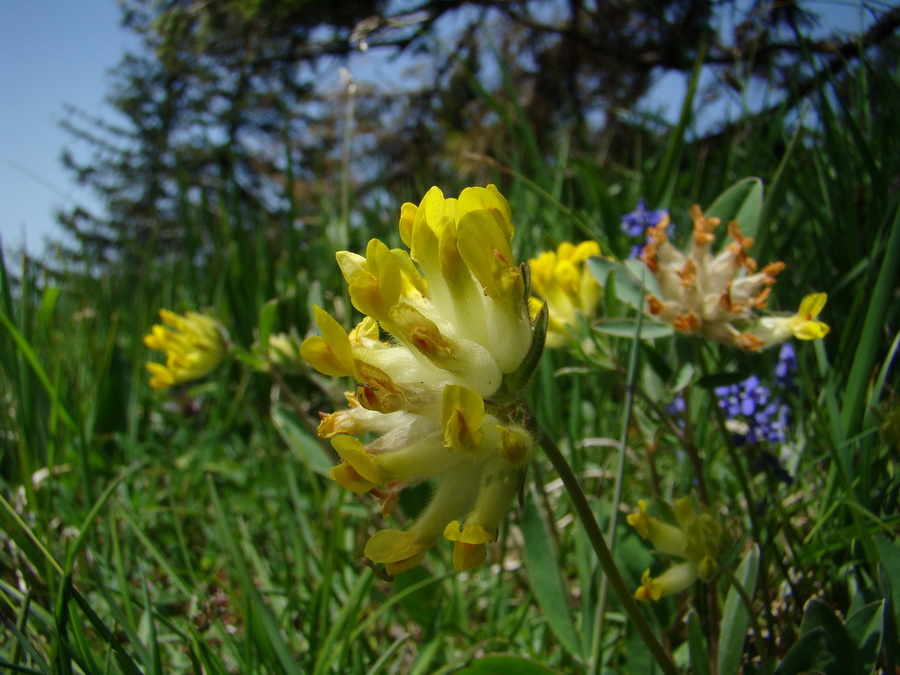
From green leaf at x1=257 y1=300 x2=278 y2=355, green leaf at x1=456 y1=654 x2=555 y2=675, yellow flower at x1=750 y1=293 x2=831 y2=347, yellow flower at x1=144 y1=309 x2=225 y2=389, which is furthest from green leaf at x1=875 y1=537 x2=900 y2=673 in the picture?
yellow flower at x1=144 y1=309 x2=225 y2=389

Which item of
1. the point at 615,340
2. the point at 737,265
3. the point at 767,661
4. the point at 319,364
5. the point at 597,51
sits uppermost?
the point at 597,51

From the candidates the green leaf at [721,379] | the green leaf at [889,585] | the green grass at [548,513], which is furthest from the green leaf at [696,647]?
the green leaf at [721,379]

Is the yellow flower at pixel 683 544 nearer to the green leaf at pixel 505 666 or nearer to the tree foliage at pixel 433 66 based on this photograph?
the green leaf at pixel 505 666

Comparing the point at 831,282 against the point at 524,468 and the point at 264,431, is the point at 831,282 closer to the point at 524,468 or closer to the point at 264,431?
the point at 524,468

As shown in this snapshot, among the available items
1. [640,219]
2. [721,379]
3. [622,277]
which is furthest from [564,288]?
[640,219]

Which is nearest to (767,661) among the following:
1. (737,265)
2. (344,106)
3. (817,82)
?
(737,265)

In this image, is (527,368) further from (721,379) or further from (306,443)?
(306,443)
